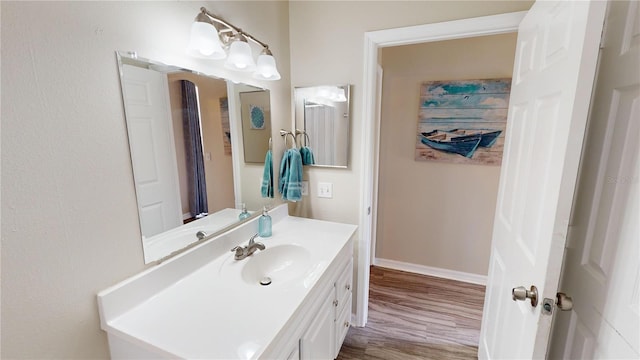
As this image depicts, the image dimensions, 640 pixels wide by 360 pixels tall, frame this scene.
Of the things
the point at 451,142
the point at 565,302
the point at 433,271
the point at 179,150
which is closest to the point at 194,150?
the point at 179,150

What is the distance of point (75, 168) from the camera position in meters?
0.76

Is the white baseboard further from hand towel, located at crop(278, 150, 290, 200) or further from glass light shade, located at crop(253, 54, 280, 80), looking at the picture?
glass light shade, located at crop(253, 54, 280, 80)

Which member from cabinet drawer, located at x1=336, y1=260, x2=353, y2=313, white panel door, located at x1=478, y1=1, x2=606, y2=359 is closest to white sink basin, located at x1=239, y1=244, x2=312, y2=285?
cabinet drawer, located at x1=336, y1=260, x2=353, y2=313

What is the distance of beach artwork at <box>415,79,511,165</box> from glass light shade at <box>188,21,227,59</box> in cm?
188

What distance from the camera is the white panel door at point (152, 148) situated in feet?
2.98

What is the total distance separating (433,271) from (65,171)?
2.83m

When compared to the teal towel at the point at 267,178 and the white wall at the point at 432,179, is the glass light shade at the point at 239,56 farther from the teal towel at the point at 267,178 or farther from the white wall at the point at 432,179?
the white wall at the point at 432,179

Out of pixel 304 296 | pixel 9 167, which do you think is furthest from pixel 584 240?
pixel 9 167

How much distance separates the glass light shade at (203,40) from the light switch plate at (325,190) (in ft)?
3.51

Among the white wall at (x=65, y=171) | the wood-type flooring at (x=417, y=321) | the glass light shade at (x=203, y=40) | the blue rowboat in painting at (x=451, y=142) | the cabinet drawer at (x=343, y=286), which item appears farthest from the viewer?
the blue rowboat in painting at (x=451, y=142)

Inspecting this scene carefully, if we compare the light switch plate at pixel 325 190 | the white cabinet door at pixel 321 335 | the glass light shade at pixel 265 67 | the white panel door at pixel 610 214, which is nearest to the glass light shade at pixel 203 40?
the glass light shade at pixel 265 67

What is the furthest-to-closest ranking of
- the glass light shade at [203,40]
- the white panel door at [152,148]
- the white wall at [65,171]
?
the glass light shade at [203,40], the white panel door at [152,148], the white wall at [65,171]

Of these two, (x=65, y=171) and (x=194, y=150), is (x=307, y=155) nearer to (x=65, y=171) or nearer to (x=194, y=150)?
(x=194, y=150)

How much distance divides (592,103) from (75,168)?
162 centimetres
